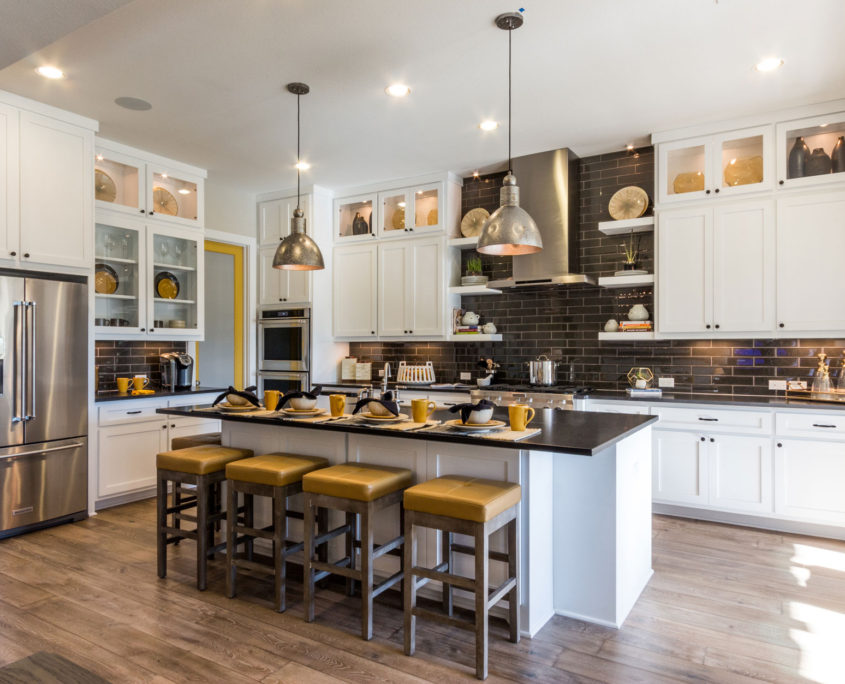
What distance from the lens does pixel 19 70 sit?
347 cm

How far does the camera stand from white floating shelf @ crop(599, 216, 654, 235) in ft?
15.1

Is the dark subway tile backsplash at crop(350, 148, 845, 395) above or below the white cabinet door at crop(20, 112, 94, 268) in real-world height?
below

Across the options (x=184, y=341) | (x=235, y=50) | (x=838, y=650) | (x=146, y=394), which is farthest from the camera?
(x=184, y=341)

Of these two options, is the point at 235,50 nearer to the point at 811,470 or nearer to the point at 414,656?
the point at 414,656

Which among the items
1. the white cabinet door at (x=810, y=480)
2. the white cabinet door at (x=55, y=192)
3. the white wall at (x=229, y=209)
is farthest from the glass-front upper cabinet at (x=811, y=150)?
the white cabinet door at (x=55, y=192)

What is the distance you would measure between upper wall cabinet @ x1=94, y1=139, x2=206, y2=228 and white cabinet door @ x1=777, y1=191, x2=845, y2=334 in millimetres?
4889

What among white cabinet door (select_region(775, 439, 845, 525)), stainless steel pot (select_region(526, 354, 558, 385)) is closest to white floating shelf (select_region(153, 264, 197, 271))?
stainless steel pot (select_region(526, 354, 558, 385))

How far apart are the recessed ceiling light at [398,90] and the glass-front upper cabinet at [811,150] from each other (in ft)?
8.82

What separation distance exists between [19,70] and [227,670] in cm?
361

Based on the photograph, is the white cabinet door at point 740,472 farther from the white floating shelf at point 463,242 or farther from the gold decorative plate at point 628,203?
the white floating shelf at point 463,242

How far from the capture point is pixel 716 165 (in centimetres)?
432

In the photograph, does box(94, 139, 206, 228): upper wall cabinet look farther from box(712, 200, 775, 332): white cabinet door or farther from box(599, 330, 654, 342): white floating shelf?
box(712, 200, 775, 332): white cabinet door

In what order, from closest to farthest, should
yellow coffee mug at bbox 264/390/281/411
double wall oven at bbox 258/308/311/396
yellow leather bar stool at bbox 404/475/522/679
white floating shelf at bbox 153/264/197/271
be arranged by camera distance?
1. yellow leather bar stool at bbox 404/475/522/679
2. yellow coffee mug at bbox 264/390/281/411
3. white floating shelf at bbox 153/264/197/271
4. double wall oven at bbox 258/308/311/396

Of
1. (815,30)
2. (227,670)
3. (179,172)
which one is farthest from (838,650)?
(179,172)
